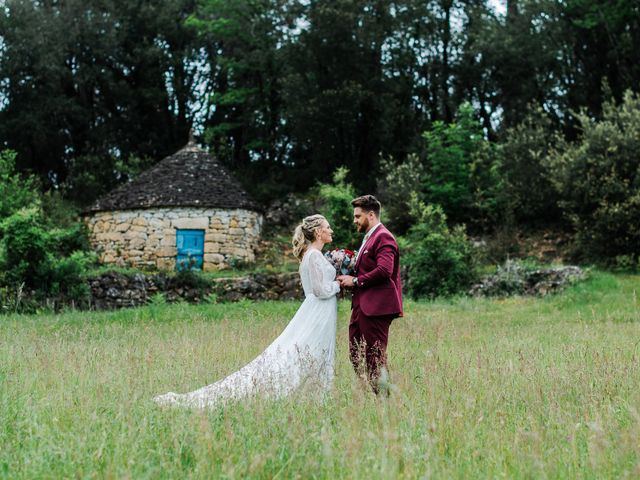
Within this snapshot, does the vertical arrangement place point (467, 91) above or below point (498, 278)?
above

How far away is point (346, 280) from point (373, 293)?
0.31 metres

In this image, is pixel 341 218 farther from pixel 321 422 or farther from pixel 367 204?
pixel 321 422

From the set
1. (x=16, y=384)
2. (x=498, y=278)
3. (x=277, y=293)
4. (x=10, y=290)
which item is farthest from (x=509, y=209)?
(x=16, y=384)

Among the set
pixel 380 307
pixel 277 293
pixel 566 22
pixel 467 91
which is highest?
pixel 566 22

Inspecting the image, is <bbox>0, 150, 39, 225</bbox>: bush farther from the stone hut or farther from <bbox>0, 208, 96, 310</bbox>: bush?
<bbox>0, 208, 96, 310</bbox>: bush

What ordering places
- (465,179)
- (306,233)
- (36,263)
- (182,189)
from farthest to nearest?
(182,189), (465,179), (36,263), (306,233)

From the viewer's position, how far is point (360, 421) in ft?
14.5

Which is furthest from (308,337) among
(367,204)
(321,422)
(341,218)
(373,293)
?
(341,218)

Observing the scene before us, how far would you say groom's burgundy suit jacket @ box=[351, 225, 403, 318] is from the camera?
6.48m

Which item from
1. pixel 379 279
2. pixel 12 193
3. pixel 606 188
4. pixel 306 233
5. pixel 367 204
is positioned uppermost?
pixel 606 188

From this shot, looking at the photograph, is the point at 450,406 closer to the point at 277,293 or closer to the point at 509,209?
the point at 277,293

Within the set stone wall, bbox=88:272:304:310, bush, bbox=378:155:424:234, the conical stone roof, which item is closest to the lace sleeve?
stone wall, bbox=88:272:304:310

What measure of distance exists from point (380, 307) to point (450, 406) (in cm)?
158

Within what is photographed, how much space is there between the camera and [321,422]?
461 centimetres
